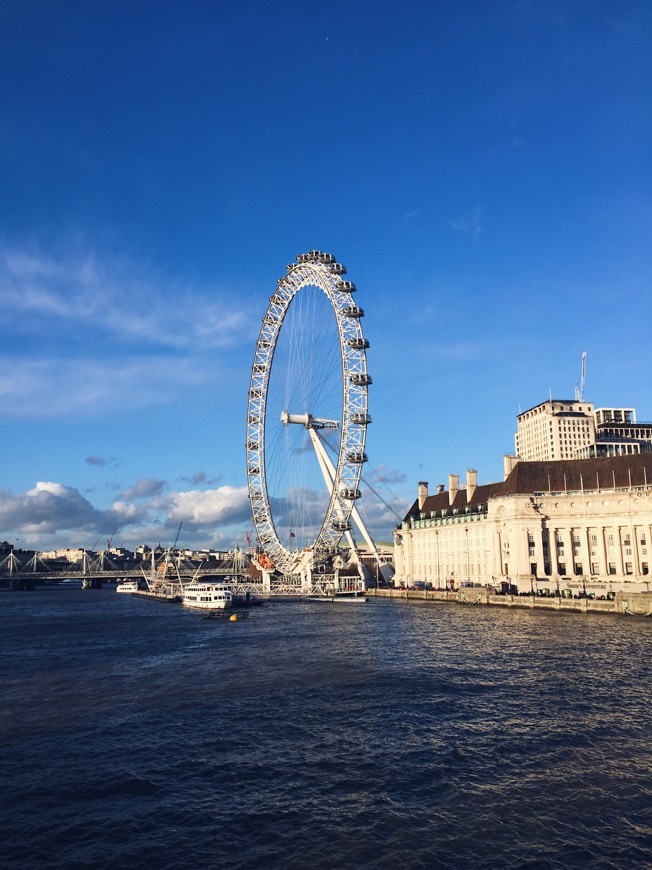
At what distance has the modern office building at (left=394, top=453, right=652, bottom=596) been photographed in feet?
330

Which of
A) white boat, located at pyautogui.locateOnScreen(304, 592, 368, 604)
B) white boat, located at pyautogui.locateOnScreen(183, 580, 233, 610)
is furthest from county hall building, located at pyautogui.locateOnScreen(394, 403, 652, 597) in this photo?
white boat, located at pyautogui.locateOnScreen(183, 580, 233, 610)

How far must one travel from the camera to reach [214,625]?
87.7 meters

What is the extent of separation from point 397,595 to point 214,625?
5524 cm

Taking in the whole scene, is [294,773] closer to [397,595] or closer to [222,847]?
[222,847]

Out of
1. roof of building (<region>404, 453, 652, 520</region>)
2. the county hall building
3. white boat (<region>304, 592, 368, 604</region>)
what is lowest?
white boat (<region>304, 592, 368, 604</region>)

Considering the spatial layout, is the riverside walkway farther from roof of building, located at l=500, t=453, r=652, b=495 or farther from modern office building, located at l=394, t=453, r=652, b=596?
roof of building, located at l=500, t=453, r=652, b=495

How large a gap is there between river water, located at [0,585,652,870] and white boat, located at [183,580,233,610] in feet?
181

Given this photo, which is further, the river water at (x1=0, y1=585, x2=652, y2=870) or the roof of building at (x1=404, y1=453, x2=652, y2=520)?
the roof of building at (x1=404, y1=453, x2=652, y2=520)

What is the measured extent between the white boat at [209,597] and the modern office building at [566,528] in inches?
1704

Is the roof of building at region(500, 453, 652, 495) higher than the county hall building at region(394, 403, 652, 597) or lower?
higher

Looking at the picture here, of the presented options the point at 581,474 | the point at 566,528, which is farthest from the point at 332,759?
the point at 581,474

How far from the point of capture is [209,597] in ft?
378

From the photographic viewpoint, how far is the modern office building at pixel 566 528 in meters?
101

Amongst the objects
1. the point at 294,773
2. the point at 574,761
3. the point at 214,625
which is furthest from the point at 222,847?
the point at 214,625
